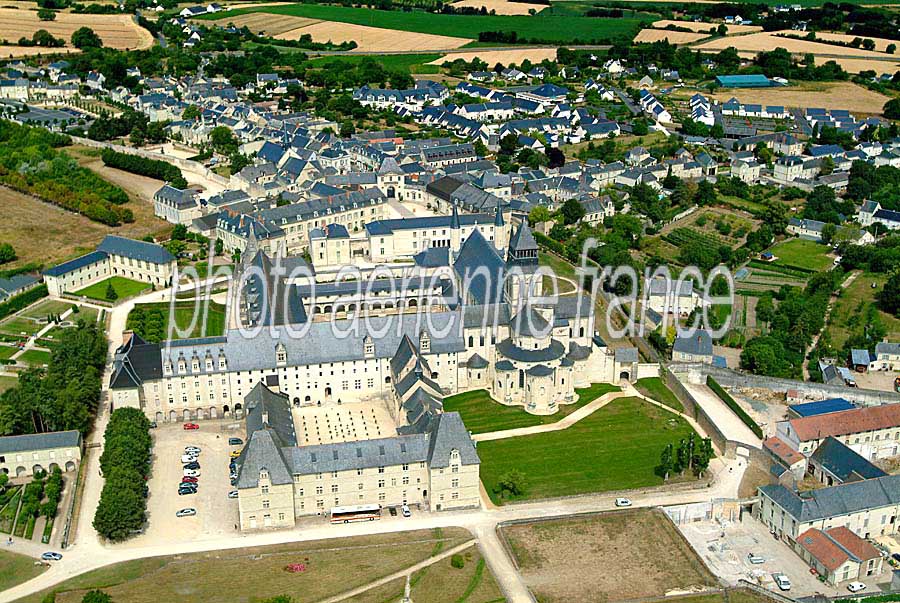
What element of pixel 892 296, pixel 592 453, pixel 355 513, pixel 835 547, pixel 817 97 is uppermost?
pixel 817 97

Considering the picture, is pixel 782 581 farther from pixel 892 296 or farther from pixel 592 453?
pixel 892 296

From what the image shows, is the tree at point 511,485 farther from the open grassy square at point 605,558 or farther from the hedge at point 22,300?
the hedge at point 22,300

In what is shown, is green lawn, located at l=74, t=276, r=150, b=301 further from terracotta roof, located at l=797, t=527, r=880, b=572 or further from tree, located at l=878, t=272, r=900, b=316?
tree, located at l=878, t=272, r=900, b=316

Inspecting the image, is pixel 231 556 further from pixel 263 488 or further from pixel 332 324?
pixel 332 324

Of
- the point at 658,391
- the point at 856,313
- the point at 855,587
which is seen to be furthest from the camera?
the point at 856,313

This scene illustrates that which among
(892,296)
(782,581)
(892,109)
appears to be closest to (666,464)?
(782,581)

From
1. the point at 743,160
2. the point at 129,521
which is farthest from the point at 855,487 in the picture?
the point at 743,160
